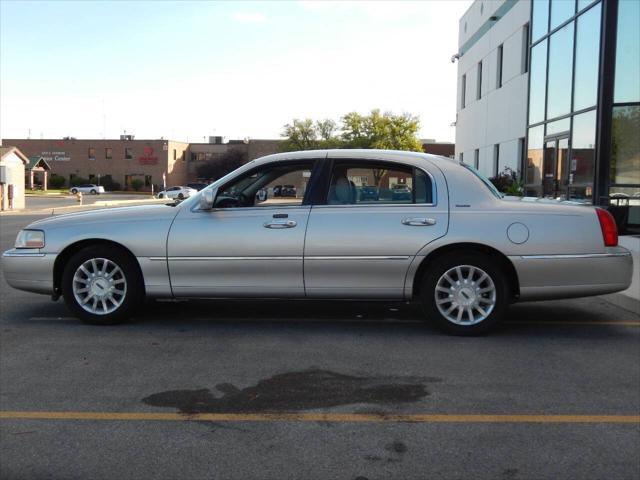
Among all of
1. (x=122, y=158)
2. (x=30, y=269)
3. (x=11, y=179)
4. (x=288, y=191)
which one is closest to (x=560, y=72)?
(x=288, y=191)

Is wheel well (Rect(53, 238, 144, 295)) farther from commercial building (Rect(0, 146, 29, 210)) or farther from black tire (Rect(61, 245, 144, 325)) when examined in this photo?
commercial building (Rect(0, 146, 29, 210))

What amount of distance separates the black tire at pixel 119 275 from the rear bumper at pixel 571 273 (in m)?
3.62

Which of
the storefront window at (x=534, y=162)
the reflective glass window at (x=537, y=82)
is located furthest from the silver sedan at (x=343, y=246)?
the reflective glass window at (x=537, y=82)

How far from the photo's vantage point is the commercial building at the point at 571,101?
14.7 metres

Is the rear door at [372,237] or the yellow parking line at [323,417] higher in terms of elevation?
the rear door at [372,237]

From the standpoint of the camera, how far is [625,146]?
14734mm

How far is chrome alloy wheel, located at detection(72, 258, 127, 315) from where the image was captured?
21.6ft

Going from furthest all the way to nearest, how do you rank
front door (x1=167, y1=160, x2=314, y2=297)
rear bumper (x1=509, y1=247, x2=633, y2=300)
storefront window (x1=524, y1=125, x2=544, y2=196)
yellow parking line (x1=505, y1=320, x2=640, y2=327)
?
storefront window (x1=524, y1=125, x2=544, y2=196) < yellow parking line (x1=505, y1=320, x2=640, y2=327) < front door (x1=167, y1=160, x2=314, y2=297) < rear bumper (x1=509, y1=247, x2=633, y2=300)

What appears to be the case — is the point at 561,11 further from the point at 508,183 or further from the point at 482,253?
the point at 482,253

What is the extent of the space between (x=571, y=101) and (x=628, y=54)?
230 cm

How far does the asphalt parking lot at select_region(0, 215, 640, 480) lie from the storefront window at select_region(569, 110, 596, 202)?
908 cm

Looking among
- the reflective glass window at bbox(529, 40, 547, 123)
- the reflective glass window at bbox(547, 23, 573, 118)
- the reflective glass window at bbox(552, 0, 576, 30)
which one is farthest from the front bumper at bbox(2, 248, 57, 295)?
the reflective glass window at bbox(529, 40, 547, 123)

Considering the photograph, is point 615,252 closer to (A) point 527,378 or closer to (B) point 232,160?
(A) point 527,378

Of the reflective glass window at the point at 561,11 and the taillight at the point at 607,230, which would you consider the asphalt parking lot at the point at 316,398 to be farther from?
the reflective glass window at the point at 561,11
